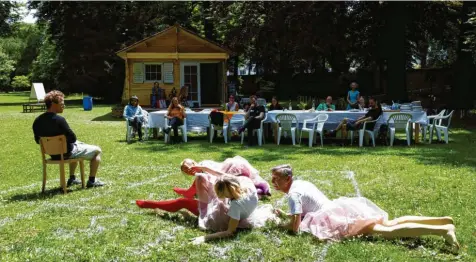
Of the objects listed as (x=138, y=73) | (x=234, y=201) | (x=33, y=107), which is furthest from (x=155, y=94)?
(x=234, y=201)

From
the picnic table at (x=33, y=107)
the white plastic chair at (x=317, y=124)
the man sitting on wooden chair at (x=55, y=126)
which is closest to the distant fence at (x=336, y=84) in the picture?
the picnic table at (x=33, y=107)

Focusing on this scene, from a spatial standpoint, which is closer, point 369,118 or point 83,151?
point 83,151

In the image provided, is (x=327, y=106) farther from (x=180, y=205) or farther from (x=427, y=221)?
(x=427, y=221)

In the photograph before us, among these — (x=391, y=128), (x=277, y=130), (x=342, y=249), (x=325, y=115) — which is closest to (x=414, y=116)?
(x=391, y=128)

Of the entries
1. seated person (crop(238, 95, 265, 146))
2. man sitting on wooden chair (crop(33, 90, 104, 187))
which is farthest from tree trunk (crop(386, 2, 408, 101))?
man sitting on wooden chair (crop(33, 90, 104, 187))

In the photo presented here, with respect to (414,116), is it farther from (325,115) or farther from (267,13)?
(267,13)

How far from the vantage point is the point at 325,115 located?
1388 cm

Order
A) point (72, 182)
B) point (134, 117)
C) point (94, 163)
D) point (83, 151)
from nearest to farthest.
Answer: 1. point (83, 151)
2. point (94, 163)
3. point (72, 182)
4. point (134, 117)

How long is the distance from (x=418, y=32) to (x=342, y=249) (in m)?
26.4

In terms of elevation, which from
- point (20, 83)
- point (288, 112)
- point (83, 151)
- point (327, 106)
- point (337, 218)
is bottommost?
point (337, 218)

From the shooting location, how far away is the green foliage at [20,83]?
72.6m

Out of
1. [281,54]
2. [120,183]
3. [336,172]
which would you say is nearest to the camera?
[120,183]

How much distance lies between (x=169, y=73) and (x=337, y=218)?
69.7ft

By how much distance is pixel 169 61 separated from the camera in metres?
25.5
